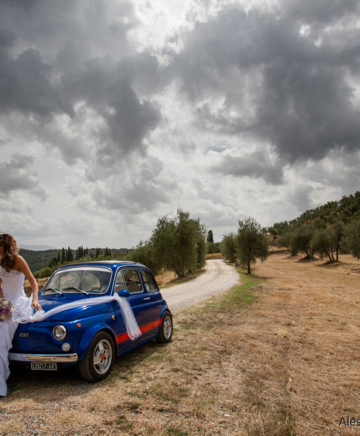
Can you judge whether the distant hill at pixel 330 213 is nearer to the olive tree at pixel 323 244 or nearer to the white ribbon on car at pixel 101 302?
the olive tree at pixel 323 244

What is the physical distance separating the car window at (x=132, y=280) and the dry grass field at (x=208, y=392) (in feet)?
4.64

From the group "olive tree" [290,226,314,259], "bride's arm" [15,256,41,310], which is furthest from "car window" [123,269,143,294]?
"olive tree" [290,226,314,259]

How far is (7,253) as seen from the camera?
488 cm

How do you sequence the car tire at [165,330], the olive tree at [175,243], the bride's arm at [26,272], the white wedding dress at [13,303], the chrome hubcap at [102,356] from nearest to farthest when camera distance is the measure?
the white wedding dress at [13,303], the chrome hubcap at [102,356], the bride's arm at [26,272], the car tire at [165,330], the olive tree at [175,243]

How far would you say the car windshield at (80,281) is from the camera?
5.70 metres

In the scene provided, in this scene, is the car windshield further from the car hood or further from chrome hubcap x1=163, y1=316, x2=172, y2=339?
chrome hubcap x1=163, y1=316, x2=172, y2=339

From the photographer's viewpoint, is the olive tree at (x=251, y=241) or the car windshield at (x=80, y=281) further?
the olive tree at (x=251, y=241)

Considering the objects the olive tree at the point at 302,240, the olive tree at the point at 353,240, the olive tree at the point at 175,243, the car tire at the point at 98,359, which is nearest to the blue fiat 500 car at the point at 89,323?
the car tire at the point at 98,359

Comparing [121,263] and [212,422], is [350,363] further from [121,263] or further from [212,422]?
[121,263]

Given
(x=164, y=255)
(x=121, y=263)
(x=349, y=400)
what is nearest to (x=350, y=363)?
(x=349, y=400)

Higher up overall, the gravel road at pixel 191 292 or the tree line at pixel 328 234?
the tree line at pixel 328 234

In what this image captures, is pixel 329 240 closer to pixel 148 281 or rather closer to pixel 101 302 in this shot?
pixel 148 281

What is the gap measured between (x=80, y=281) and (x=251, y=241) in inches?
1426

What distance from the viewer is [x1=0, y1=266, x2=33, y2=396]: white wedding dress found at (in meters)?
4.48
